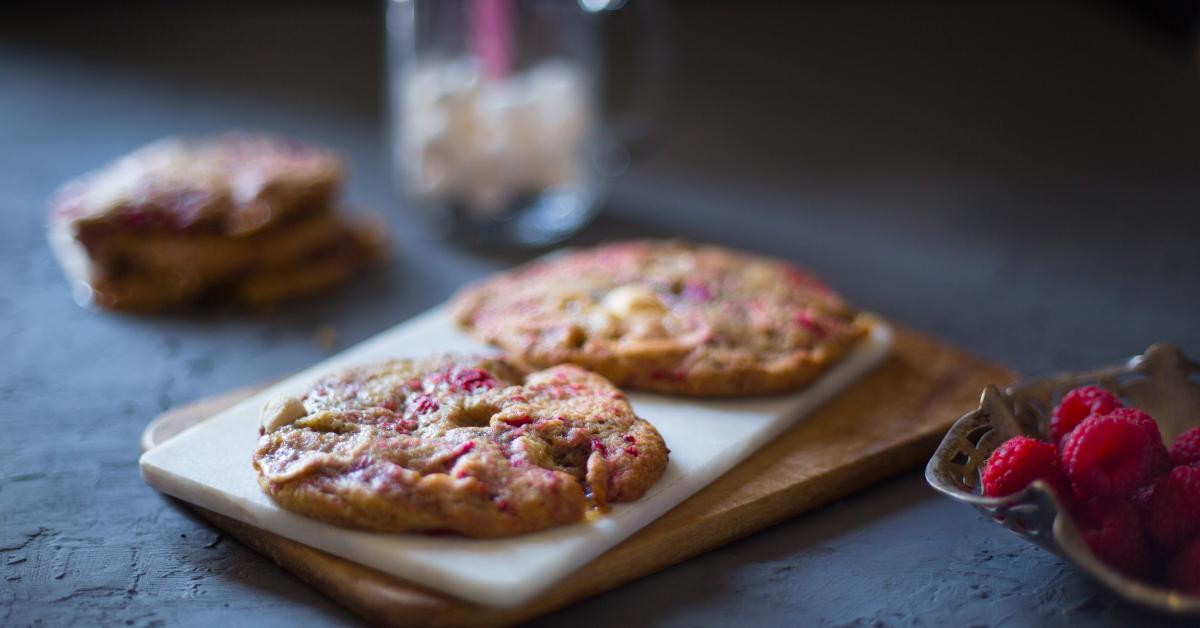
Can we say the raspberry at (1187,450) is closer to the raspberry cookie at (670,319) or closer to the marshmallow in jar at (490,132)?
the raspberry cookie at (670,319)

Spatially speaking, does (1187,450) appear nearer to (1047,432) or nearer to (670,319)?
(1047,432)

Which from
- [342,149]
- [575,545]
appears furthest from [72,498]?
[342,149]

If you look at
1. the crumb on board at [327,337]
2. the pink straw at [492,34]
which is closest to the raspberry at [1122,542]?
the crumb on board at [327,337]

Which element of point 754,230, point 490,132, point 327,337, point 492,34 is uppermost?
point 492,34

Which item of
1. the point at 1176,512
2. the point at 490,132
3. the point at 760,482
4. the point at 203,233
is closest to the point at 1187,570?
the point at 1176,512

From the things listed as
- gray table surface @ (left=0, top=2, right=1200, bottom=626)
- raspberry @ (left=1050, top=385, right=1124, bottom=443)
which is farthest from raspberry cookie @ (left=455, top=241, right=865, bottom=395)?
raspberry @ (left=1050, top=385, right=1124, bottom=443)

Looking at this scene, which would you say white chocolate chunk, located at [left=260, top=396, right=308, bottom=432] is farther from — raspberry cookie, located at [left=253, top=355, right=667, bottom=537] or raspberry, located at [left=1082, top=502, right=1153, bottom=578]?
raspberry, located at [left=1082, top=502, right=1153, bottom=578]

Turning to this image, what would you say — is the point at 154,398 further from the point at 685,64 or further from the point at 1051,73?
the point at 1051,73
